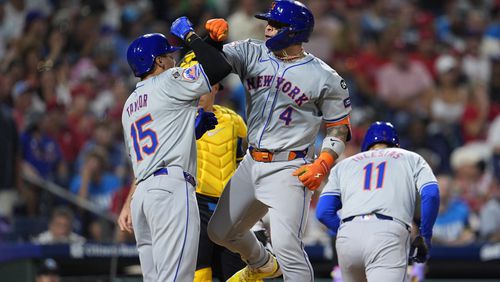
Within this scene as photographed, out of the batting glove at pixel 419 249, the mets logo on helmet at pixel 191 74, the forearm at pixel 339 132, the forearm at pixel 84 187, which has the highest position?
the mets logo on helmet at pixel 191 74

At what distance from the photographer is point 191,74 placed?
667 centimetres

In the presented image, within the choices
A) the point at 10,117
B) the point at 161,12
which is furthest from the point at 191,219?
the point at 161,12

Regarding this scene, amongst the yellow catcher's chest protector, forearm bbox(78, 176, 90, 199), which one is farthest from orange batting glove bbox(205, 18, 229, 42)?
forearm bbox(78, 176, 90, 199)

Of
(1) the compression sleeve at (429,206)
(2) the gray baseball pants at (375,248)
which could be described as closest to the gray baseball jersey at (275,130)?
(2) the gray baseball pants at (375,248)

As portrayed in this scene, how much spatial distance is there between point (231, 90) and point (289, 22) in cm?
669

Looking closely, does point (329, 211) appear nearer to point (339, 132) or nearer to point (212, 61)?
point (339, 132)

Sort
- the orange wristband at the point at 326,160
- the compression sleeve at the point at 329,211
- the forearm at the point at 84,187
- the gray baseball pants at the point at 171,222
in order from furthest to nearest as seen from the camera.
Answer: the forearm at the point at 84,187, the compression sleeve at the point at 329,211, the orange wristband at the point at 326,160, the gray baseball pants at the point at 171,222

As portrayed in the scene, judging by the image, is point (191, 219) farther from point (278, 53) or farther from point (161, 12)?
point (161, 12)

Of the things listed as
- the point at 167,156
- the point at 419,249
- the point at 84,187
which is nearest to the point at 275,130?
the point at 167,156

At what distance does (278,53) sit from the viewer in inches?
284

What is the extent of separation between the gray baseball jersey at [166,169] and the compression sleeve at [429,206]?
62.2 inches

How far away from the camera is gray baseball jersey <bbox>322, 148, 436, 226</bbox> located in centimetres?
732

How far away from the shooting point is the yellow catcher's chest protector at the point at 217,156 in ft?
26.0

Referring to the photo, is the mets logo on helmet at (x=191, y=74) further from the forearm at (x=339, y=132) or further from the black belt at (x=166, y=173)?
the forearm at (x=339, y=132)
